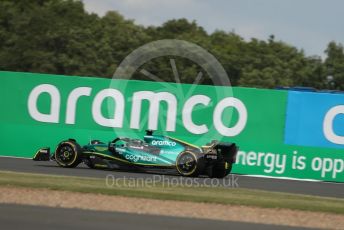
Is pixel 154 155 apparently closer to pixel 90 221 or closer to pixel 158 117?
pixel 158 117

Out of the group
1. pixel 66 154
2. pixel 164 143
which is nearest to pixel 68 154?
pixel 66 154

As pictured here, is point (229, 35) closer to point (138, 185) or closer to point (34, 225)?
point (138, 185)

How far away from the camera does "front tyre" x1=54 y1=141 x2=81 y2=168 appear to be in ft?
55.6

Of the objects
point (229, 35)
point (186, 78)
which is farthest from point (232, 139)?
point (229, 35)

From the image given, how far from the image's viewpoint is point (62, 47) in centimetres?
5397

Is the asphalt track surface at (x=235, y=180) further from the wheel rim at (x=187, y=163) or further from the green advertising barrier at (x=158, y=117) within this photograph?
the green advertising barrier at (x=158, y=117)

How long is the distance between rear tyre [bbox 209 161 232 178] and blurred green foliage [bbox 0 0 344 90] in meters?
26.0

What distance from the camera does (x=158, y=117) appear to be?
1966 centimetres

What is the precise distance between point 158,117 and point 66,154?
3.49 m

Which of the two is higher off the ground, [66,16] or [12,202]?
[66,16]

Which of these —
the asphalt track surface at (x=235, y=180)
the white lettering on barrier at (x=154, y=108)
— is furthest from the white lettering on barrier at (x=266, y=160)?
the white lettering on barrier at (x=154, y=108)

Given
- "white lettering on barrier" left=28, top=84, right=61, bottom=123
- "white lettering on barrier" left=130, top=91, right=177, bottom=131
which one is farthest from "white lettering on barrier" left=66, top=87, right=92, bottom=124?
"white lettering on barrier" left=130, top=91, right=177, bottom=131

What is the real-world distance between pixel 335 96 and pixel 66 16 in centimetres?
5143

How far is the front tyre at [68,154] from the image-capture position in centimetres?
1694
